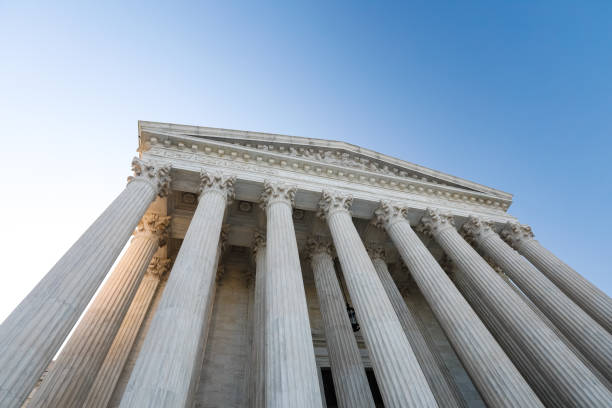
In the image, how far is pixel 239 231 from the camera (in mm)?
18109

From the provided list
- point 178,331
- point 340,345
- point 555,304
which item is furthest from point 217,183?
point 555,304

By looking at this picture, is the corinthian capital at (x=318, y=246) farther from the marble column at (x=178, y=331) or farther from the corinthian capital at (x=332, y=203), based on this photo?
the marble column at (x=178, y=331)

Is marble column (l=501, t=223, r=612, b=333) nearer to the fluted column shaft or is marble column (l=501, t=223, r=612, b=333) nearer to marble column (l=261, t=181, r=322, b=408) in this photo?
the fluted column shaft

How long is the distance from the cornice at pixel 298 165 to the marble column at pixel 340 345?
5.00 metres

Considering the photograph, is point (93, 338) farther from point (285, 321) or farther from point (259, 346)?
point (285, 321)

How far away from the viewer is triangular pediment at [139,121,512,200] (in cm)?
1628

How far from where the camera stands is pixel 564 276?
1580 centimetres

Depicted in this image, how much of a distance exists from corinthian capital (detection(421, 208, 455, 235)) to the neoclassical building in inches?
3.5

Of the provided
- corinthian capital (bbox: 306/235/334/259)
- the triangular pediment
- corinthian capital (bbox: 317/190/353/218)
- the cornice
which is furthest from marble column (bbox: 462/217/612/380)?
corinthian capital (bbox: 306/235/334/259)

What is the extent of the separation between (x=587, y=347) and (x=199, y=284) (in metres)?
15.7

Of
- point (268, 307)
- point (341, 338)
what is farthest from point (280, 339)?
point (341, 338)

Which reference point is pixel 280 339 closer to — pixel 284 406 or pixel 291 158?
pixel 284 406

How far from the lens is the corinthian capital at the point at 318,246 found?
56.7 feet

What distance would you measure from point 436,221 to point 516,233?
6.06m
